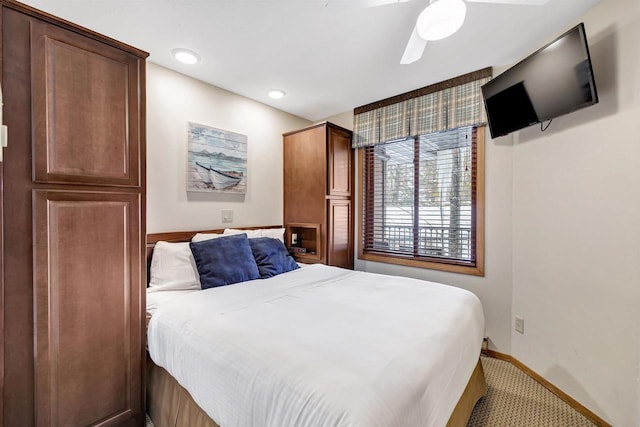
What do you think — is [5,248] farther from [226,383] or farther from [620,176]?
[620,176]

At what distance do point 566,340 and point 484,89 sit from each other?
2.05 metres

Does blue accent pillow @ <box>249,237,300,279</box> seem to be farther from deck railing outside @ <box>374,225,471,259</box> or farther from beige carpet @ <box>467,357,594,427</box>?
beige carpet @ <box>467,357,594,427</box>

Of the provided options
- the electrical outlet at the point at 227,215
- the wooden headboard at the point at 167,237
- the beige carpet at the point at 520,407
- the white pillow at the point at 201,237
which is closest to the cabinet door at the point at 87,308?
the beige carpet at the point at 520,407

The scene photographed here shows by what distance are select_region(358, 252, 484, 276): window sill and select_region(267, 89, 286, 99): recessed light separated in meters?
2.13

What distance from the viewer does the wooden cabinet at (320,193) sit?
320cm

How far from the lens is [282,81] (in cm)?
274

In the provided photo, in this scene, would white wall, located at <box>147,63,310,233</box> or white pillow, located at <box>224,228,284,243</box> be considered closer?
white wall, located at <box>147,63,310,233</box>

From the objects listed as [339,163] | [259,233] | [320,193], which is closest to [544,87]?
[339,163]

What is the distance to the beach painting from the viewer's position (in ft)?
8.61

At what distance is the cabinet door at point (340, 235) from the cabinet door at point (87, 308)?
2.00 m

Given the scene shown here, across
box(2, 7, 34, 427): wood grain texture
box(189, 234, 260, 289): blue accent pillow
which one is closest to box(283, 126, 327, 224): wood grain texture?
box(189, 234, 260, 289): blue accent pillow

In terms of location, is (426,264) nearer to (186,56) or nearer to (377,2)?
(377,2)

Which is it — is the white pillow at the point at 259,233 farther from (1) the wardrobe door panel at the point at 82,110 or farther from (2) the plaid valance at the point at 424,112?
(2) the plaid valance at the point at 424,112

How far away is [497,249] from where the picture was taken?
8.40 ft
